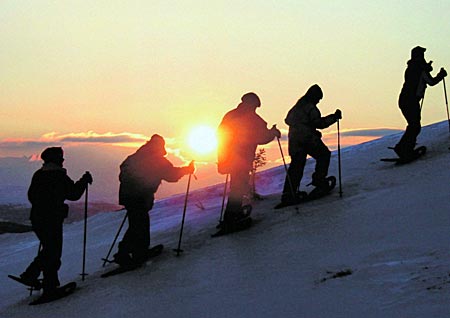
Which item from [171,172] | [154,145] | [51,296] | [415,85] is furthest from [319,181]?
[51,296]

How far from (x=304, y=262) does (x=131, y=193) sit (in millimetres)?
3749

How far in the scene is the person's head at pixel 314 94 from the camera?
11.9 meters

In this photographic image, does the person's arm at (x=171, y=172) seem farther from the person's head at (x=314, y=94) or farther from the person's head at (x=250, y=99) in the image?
the person's head at (x=314, y=94)

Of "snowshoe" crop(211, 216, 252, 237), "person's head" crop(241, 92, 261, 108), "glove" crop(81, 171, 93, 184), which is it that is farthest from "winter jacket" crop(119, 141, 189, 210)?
"person's head" crop(241, 92, 261, 108)

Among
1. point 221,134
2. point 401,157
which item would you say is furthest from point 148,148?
point 401,157

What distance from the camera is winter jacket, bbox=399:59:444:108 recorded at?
502 inches

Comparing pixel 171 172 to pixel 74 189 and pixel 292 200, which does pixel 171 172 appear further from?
pixel 292 200

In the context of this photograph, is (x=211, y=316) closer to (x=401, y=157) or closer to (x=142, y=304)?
(x=142, y=304)

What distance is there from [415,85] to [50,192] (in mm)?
7962

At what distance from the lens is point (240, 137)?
36.8 feet

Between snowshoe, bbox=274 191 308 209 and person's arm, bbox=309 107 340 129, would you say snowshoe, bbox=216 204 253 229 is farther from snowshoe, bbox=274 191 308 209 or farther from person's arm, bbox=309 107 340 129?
person's arm, bbox=309 107 340 129

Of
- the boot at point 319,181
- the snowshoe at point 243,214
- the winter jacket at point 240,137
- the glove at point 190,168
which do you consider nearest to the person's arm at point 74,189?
the glove at point 190,168

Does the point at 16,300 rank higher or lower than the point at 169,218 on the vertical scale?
lower

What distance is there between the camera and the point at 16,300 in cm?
1072
